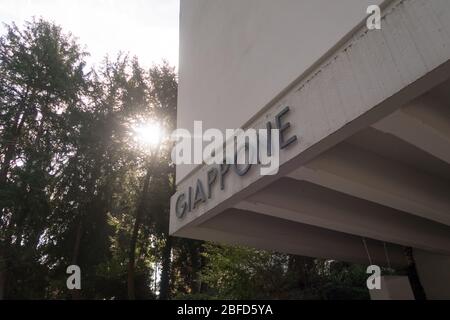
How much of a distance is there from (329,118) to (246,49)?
7.33 feet

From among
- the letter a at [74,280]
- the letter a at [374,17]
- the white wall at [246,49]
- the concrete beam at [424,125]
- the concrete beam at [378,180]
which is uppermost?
the white wall at [246,49]

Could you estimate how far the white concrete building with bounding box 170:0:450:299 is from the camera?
327 cm

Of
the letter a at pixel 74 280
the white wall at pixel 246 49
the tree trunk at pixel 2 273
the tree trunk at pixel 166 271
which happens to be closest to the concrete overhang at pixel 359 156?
the white wall at pixel 246 49

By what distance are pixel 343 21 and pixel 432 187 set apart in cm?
287

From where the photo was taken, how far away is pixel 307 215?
5.40m

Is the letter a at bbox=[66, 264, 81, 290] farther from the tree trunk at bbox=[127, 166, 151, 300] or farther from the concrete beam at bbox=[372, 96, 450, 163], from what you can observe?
the concrete beam at bbox=[372, 96, 450, 163]

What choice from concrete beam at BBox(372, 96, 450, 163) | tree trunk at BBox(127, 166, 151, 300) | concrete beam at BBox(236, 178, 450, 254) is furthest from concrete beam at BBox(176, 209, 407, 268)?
tree trunk at BBox(127, 166, 151, 300)

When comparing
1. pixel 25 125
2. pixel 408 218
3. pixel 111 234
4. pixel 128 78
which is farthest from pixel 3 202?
pixel 408 218

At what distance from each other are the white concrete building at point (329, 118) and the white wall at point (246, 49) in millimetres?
18

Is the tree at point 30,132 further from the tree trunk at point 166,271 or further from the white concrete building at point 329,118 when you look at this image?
the white concrete building at point 329,118

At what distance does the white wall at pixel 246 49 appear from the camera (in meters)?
4.03

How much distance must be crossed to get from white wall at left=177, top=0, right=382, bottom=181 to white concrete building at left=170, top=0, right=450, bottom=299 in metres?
0.02

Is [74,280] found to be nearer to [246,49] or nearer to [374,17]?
[246,49]

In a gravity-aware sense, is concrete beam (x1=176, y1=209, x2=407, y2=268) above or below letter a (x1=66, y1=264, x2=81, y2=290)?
above
